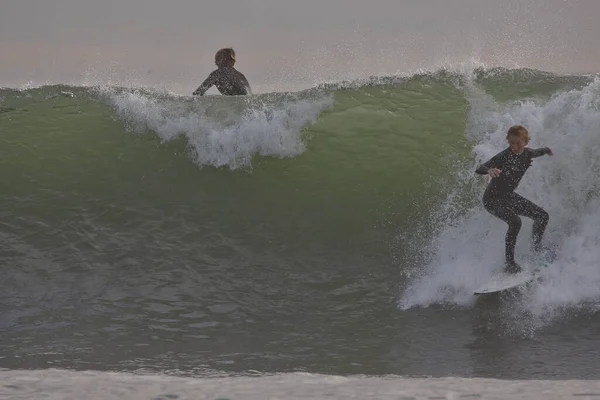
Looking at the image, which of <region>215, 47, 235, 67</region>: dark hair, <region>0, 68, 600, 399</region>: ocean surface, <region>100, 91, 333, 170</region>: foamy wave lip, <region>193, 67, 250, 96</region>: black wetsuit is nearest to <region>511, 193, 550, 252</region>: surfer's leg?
<region>0, 68, 600, 399</region>: ocean surface

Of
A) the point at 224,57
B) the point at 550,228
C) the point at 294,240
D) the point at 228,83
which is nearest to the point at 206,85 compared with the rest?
the point at 228,83

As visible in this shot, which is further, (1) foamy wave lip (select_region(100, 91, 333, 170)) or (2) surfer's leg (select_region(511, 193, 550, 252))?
(1) foamy wave lip (select_region(100, 91, 333, 170))

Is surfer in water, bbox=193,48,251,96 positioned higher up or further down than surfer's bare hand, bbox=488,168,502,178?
higher up

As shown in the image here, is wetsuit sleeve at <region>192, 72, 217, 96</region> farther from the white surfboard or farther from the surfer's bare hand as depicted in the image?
the white surfboard

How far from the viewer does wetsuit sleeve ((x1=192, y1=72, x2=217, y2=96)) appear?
10.4 meters

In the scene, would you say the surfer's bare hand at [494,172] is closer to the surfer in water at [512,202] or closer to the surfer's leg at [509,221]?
the surfer in water at [512,202]

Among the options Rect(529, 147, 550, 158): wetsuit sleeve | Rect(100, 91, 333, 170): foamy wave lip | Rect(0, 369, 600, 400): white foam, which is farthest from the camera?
Rect(100, 91, 333, 170): foamy wave lip

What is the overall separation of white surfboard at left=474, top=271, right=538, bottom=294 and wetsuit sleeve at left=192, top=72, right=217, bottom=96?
4.73 meters

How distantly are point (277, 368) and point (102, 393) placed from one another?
7.50 ft

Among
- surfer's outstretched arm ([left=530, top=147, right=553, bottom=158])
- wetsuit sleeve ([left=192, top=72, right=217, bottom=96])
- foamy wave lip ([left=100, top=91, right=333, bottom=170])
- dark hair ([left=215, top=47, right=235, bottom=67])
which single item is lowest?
surfer's outstretched arm ([left=530, top=147, right=553, bottom=158])

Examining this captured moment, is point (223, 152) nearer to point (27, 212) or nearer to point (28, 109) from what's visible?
point (27, 212)

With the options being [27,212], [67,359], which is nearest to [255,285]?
[67,359]

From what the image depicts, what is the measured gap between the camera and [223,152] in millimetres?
9695

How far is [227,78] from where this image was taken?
424 inches
